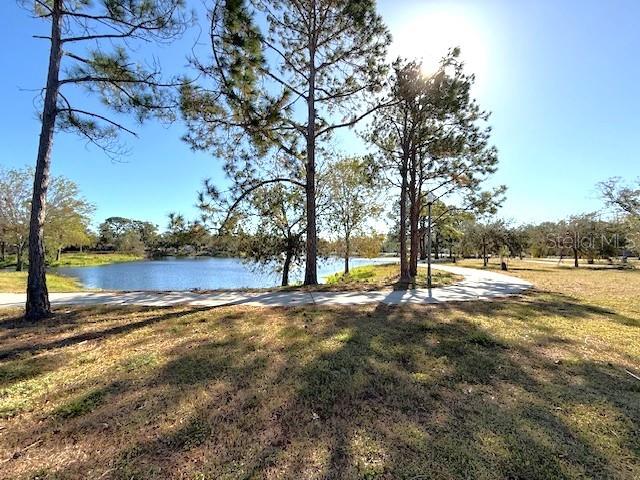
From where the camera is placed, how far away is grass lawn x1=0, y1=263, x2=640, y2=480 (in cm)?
202

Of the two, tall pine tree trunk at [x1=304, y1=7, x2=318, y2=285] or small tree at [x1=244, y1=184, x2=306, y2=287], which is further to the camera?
small tree at [x1=244, y1=184, x2=306, y2=287]

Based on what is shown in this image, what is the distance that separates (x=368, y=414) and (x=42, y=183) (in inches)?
246

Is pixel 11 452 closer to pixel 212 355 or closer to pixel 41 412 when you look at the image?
pixel 41 412

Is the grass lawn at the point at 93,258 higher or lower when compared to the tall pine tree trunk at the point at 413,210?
lower

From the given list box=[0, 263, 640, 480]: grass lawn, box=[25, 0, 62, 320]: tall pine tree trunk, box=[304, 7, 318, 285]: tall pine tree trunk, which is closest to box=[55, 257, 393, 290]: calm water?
box=[304, 7, 318, 285]: tall pine tree trunk

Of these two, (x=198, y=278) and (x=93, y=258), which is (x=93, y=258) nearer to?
(x=93, y=258)

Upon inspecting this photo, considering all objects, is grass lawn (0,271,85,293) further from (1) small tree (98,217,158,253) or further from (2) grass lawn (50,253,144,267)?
(1) small tree (98,217,158,253)

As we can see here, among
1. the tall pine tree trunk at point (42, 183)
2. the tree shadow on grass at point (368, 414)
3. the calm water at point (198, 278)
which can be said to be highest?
the tall pine tree trunk at point (42, 183)

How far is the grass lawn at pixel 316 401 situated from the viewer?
2.02 metres

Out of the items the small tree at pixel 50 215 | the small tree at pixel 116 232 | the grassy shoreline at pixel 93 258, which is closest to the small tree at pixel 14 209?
the small tree at pixel 50 215

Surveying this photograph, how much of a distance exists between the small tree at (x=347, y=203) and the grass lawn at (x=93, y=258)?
35561 mm

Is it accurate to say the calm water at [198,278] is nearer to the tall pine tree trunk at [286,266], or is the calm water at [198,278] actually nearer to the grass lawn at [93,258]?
the tall pine tree trunk at [286,266]

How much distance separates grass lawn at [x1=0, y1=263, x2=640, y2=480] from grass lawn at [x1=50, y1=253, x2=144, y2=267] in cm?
4234

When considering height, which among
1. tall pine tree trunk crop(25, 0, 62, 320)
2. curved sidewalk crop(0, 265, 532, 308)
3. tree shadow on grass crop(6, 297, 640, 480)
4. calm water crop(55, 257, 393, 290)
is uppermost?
tall pine tree trunk crop(25, 0, 62, 320)
